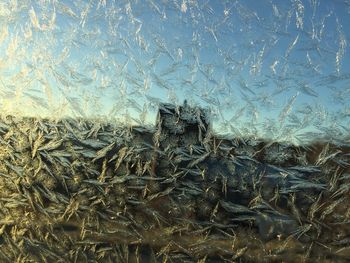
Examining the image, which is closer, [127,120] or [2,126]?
[127,120]

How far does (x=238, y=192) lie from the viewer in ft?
7.65

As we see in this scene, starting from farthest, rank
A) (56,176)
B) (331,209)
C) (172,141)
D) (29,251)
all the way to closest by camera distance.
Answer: (29,251), (56,176), (172,141), (331,209)

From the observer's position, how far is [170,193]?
240cm

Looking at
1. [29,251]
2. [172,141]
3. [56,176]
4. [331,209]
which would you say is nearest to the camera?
[331,209]

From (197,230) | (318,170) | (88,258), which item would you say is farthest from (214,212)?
(88,258)

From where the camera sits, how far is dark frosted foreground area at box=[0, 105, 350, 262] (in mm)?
2277

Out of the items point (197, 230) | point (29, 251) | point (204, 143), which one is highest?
point (204, 143)

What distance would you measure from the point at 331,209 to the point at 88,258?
122 centimetres

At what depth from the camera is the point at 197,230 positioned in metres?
2.38

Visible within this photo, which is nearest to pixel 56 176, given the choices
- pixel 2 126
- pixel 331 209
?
pixel 2 126

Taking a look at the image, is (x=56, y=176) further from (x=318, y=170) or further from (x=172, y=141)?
(x=318, y=170)

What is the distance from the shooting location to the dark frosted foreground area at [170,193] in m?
2.28

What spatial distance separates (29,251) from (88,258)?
1.18 ft

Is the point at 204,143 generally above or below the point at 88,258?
above
